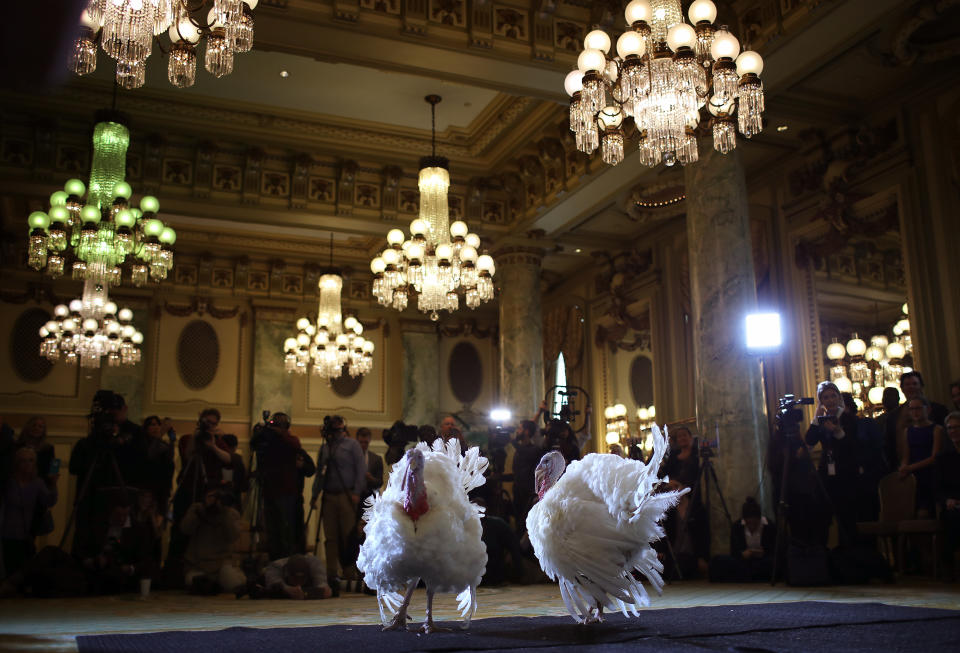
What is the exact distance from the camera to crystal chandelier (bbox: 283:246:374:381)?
1196 centimetres

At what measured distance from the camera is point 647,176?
34.6ft

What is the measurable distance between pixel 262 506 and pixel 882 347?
8.26 meters

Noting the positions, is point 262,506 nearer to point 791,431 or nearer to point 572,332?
point 791,431

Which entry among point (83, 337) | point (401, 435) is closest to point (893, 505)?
point (401, 435)

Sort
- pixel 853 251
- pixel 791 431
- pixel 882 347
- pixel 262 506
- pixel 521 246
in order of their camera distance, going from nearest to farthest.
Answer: pixel 791 431 < pixel 262 506 < pixel 853 251 < pixel 882 347 < pixel 521 246

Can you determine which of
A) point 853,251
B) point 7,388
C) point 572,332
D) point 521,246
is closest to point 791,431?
point 853,251

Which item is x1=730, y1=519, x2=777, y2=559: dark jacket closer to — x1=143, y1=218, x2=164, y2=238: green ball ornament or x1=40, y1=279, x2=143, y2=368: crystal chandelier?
x1=143, y1=218, x2=164, y2=238: green ball ornament

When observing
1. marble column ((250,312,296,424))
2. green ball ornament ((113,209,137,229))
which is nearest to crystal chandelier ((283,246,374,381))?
marble column ((250,312,296,424))

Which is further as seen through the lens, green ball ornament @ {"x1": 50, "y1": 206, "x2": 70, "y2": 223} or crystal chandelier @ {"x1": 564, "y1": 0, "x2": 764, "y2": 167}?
green ball ornament @ {"x1": 50, "y1": 206, "x2": 70, "y2": 223}

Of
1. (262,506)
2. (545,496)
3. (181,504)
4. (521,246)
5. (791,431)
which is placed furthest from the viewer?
(521,246)

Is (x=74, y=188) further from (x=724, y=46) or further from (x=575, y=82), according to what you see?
(x=724, y=46)

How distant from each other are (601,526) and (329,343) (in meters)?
8.93

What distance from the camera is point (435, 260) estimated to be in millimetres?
8773

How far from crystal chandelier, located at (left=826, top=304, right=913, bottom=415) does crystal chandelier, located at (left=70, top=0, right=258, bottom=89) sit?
8361mm
